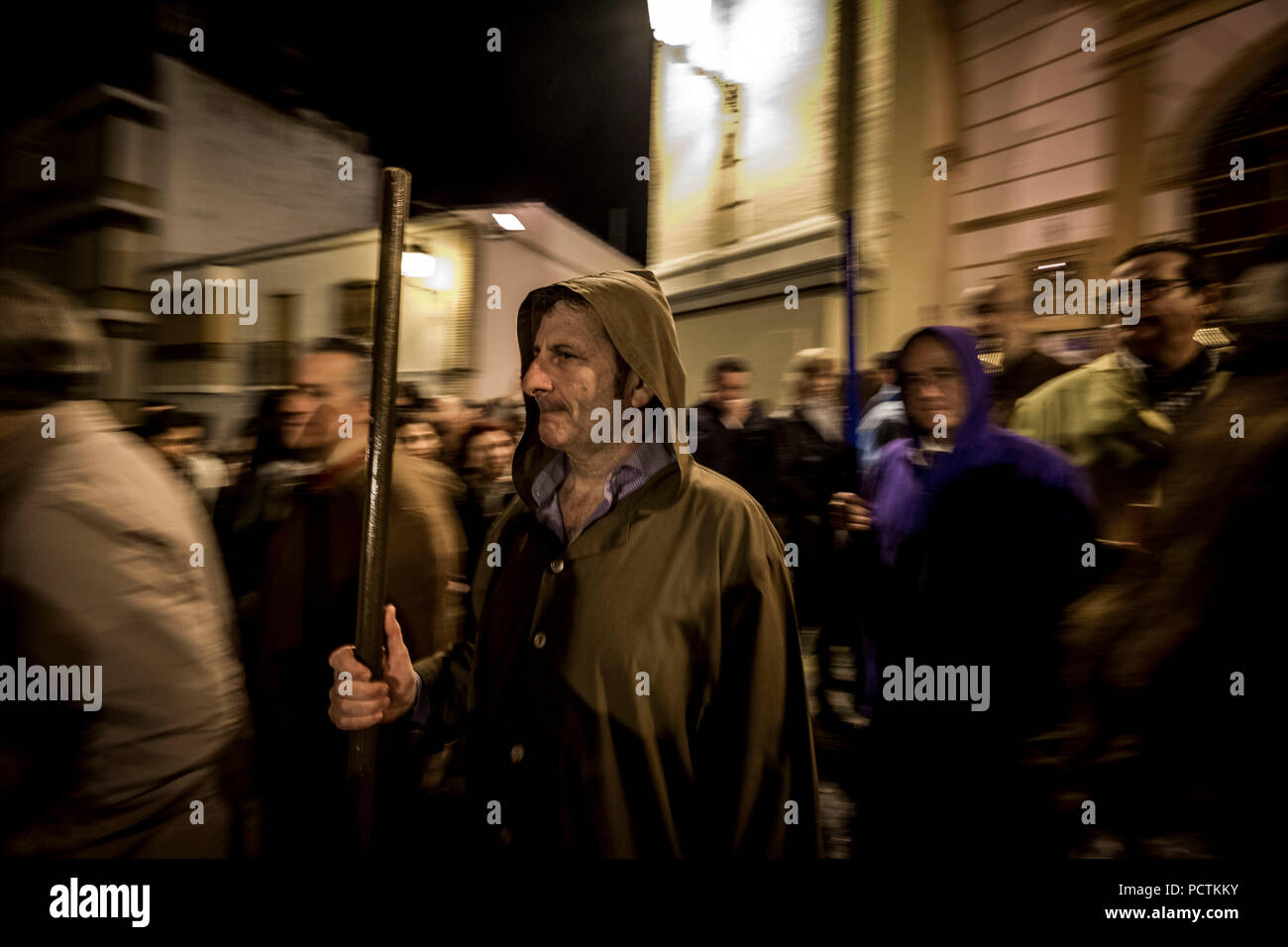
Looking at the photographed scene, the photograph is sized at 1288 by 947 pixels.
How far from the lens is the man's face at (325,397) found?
224 centimetres

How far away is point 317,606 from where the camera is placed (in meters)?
2.04

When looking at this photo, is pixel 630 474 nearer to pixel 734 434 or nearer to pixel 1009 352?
pixel 734 434

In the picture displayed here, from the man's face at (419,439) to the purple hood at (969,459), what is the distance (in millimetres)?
1867

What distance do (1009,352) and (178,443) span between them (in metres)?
3.16

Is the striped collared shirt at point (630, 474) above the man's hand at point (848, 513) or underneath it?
above

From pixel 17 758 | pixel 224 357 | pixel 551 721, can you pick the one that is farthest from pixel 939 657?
pixel 224 357

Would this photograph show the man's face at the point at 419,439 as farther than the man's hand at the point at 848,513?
Yes

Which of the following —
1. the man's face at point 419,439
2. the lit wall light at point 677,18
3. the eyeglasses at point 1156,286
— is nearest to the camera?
the eyeglasses at point 1156,286

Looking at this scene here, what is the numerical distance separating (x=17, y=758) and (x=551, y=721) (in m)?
1.17

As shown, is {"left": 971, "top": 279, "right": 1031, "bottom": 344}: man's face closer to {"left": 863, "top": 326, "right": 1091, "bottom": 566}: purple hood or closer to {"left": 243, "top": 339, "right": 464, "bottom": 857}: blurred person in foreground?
{"left": 863, "top": 326, "right": 1091, "bottom": 566}: purple hood
